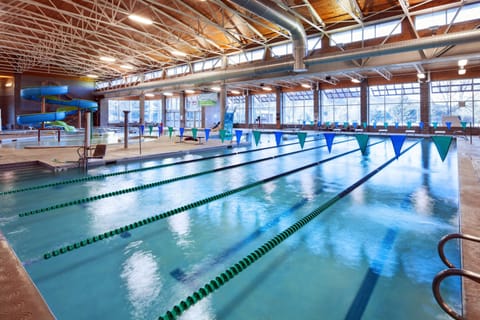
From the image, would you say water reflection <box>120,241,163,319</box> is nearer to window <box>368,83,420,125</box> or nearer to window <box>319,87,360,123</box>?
window <box>368,83,420,125</box>

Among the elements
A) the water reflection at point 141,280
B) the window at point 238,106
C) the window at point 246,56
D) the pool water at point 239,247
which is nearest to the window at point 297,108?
the window at point 238,106

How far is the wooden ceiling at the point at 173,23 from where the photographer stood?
11.9 meters

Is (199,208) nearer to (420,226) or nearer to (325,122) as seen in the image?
(420,226)

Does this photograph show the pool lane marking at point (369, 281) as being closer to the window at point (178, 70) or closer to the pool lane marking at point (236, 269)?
the pool lane marking at point (236, 269)

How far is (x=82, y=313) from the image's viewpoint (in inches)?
76.3

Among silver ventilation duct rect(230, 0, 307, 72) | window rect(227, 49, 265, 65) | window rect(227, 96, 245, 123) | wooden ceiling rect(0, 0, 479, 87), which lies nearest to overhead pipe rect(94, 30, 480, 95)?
silver ventilation duct rect(230, 0, 307, 72)

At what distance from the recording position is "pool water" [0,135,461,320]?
2.06m

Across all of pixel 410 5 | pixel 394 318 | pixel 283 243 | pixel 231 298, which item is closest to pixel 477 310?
pixel 394 318

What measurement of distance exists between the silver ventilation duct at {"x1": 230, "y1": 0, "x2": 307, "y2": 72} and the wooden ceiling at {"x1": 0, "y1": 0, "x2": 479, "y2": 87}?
231 mm

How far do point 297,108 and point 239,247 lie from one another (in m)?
26.3

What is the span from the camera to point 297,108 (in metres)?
28.0

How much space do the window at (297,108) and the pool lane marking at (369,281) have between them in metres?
24.9

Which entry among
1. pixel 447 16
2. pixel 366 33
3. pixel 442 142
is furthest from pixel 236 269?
pixel 366 33

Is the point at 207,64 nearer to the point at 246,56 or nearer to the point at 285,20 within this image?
the point at 246,56
